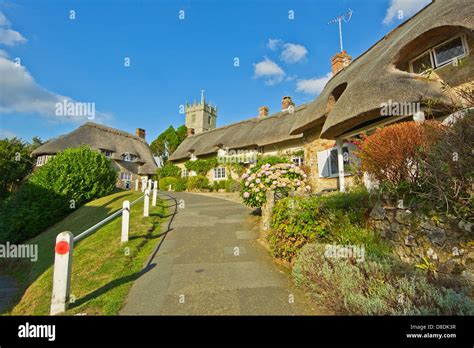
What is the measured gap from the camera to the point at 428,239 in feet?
10.1

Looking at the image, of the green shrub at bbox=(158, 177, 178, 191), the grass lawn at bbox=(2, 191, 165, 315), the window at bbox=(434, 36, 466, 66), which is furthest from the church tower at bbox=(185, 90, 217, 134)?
the window at bbox=(434, 36, 466, 66)

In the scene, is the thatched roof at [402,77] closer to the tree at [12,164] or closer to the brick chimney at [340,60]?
the brick chimney at [340,60]

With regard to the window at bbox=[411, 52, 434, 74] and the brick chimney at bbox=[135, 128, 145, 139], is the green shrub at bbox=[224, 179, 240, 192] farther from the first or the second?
the brick chimney at bbox=[135, 128, 145, 139]

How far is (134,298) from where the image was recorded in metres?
3.22

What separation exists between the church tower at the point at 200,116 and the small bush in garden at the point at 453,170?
169 ft

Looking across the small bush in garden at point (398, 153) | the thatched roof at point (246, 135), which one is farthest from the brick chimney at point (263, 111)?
the small bush in garden at point (398, 153)

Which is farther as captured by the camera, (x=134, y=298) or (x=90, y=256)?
(x=90, y=256)

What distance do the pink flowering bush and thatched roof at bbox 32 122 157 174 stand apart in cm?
2426

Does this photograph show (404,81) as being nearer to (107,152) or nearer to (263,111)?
(263,111)

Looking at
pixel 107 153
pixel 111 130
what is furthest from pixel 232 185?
pixel 111 130

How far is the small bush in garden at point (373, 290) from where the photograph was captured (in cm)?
219
